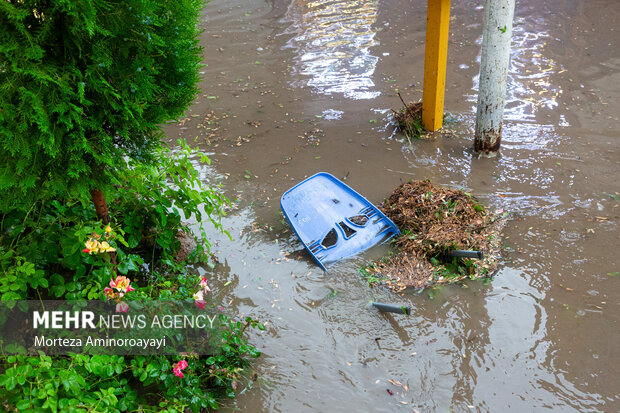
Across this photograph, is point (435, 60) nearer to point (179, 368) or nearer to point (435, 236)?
point (435, 236)

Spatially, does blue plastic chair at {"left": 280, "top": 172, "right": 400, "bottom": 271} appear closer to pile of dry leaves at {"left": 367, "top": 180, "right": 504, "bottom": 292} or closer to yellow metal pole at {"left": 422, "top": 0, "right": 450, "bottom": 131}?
pile of dry leaves at {"left": 367, "top": 180, "right": 504, "bottom": 292}

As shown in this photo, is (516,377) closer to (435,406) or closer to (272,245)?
(435,406)

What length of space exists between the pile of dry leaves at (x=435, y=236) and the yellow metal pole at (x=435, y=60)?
160 cm

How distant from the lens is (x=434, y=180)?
5.35 m

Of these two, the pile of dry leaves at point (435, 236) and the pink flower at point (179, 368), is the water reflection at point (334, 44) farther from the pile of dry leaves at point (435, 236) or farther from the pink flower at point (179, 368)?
the pink flower at point (179, 368)

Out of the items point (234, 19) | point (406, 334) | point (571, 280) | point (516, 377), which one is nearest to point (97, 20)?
point (406, 334)

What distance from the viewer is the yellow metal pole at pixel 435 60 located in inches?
215

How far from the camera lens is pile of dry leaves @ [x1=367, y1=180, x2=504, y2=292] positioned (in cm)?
404

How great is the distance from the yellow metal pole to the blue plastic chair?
194 centimetres

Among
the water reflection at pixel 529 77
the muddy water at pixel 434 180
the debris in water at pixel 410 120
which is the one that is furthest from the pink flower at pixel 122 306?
the water reflection at pixel 529 77

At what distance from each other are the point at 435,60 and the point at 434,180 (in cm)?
144

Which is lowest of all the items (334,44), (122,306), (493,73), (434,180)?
(434,180)

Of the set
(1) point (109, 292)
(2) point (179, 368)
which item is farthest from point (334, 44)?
(2) point (179, 368)

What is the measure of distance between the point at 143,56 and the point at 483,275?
9.83 ft
